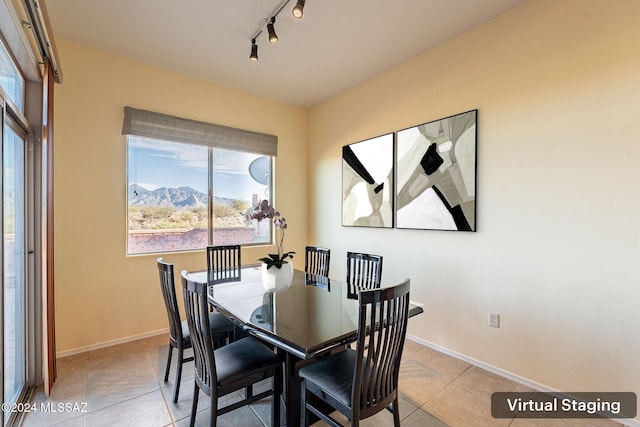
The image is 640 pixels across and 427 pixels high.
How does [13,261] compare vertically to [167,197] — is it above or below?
below

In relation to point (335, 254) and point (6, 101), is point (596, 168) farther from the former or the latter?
point (6, 101)

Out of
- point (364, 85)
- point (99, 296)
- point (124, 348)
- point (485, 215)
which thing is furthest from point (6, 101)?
point (485, 215)

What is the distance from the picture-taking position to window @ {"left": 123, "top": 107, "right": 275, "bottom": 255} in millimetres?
3072

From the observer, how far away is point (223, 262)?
9.96ft

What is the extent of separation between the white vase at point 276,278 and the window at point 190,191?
0.93 meters

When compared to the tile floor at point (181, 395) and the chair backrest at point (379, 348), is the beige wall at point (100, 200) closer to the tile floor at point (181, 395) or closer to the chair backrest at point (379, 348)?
the tile floor at point (181, 395)

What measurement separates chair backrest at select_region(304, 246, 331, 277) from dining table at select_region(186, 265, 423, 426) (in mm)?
477

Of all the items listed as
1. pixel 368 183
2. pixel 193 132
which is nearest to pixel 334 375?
pixel 368 183

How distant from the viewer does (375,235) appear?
338 cm

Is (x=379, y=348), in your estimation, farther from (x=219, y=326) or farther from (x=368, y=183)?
(x=368, y=183)

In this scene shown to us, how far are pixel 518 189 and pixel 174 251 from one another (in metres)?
3.42

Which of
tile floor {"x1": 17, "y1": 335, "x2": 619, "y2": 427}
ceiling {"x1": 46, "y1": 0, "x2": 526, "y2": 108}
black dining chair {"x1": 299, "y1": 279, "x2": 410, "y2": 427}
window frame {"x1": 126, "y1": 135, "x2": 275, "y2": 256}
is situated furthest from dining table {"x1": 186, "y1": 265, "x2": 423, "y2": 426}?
ceiling {"x1": 46, "y1": 0, "x2": 526, "y2": 108}

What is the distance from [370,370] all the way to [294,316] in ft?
1.63

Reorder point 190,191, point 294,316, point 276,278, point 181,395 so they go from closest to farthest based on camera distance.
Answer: point 294,316 → point 181,395 → point 276,278 → point 190,191
